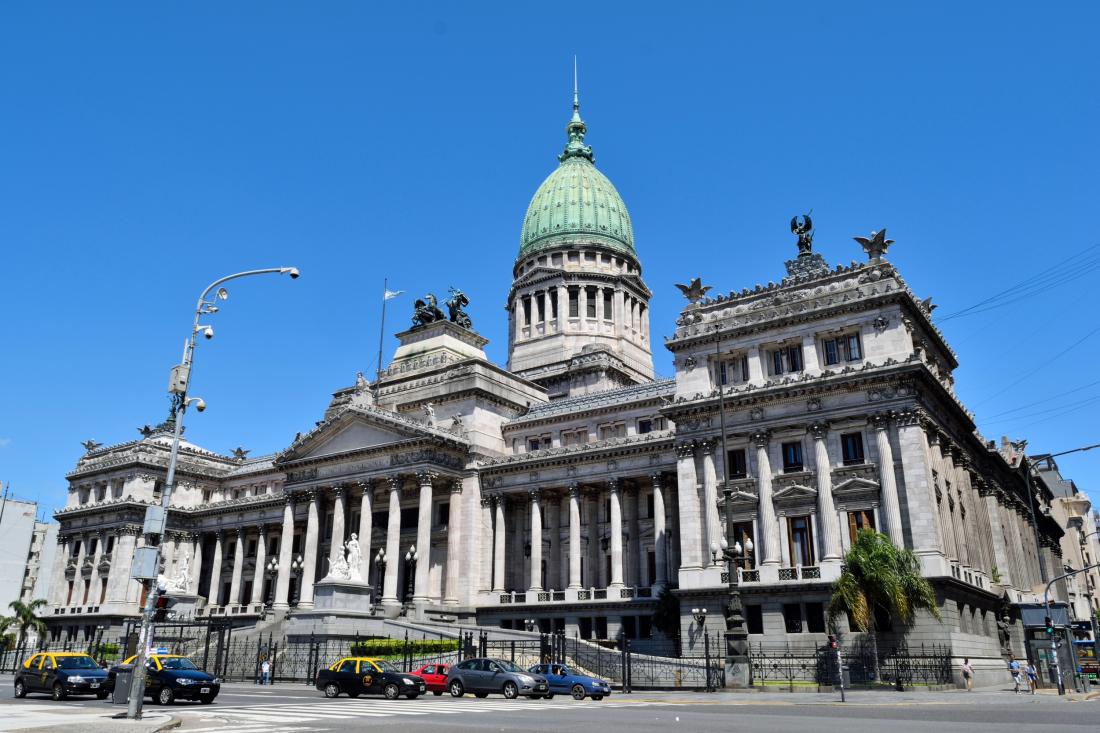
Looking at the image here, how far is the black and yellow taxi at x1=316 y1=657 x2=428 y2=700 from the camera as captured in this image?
106 ft

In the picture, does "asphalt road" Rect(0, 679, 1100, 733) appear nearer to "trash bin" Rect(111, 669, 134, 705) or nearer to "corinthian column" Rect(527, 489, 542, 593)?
"trash bin" Rect(111, 669, 134, 705)

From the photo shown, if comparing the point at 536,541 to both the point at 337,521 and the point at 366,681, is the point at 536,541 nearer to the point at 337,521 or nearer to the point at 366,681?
the point at 337,521

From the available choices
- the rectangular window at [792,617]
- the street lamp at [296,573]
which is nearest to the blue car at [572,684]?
the rectangular window at [792,617]

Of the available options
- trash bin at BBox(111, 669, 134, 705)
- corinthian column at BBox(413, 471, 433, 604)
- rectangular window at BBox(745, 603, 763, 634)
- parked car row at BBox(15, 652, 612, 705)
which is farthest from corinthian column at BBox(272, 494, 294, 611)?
trash bin at BBox(111, 669, 134, 705)

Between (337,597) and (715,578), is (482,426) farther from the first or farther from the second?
(715,578)

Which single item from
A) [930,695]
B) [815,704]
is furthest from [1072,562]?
[815,704]

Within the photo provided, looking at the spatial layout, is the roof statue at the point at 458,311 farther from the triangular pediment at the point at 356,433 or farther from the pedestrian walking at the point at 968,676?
the pedestrian walking at the point at 968,676

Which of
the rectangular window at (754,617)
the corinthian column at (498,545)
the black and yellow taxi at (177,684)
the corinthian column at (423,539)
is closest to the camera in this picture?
the black and yellow taxi at (177,684)

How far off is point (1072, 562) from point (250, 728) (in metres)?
116

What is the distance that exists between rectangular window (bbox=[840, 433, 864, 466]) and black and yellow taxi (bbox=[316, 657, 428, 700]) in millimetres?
26487

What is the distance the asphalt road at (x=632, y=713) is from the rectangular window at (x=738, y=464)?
695 inches

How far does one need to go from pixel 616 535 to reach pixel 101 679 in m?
35.0

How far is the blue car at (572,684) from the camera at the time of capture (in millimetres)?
32438

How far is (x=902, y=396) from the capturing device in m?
46.2
